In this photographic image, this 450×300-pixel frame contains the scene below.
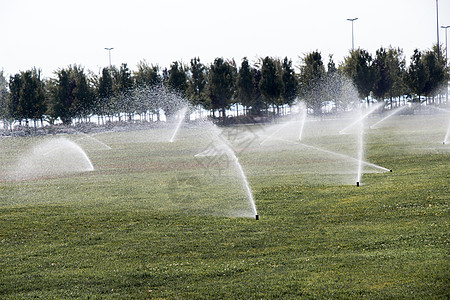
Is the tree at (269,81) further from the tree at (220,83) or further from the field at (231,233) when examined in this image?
the field at (231,233)

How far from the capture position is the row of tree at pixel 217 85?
68875 mm

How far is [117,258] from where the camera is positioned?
11.8 meters

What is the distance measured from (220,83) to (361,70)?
19665 millimetres

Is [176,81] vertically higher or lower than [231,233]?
higher

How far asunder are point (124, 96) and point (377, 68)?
1410 inches

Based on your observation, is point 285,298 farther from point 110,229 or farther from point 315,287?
point 110,229

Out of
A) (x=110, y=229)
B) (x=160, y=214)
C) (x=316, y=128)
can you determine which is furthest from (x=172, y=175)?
(x=316, y=128)

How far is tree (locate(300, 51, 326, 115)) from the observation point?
232 feet

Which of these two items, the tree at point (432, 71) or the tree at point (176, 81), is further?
the tree at point (176, 81)

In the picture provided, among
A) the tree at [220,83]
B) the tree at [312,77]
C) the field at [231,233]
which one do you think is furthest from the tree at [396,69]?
the field at [231,233]

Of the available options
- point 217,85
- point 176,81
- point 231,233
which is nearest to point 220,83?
point 217,85

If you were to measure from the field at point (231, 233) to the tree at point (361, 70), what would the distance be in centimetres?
4103

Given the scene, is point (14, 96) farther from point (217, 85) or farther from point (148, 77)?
point (217, 85)

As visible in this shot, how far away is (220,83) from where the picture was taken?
241 feet
